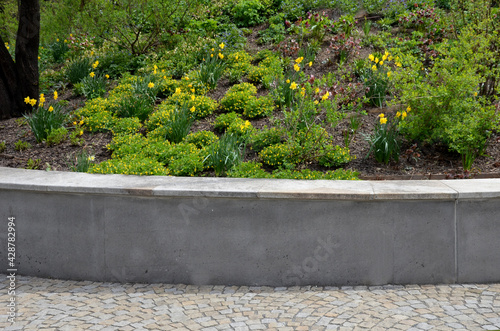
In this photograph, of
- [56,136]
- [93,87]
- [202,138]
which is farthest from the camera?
[93,87]

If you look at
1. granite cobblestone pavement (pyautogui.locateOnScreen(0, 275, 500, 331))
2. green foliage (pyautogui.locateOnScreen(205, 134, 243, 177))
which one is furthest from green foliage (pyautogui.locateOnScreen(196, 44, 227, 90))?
granite cobblestone pavement (pyautogui.locateOnScreen(0, 275, 500, 331))

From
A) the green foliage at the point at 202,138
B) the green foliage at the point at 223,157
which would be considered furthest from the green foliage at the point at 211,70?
the green foliage at the point at 223,157

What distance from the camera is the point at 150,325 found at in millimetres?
3633

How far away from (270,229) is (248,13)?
216 inches

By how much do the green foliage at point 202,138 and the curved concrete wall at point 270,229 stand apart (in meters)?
1.28

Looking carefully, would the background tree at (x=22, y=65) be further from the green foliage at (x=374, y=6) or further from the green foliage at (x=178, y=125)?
the green foliage at (x=374, y=6)

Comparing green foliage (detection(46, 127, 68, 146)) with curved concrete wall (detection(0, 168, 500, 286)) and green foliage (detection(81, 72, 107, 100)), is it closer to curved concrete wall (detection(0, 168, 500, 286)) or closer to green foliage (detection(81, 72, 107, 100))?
green foliage (detection(81, 72, 107, 100))

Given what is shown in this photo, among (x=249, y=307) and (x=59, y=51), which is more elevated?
(x=59, y=51)

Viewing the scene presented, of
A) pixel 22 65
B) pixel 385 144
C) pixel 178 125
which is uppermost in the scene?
pixel 22 65

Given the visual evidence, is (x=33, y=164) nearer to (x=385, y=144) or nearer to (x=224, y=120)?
(x=224, y=120)

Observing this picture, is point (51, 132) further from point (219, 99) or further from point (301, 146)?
point (301, 146)

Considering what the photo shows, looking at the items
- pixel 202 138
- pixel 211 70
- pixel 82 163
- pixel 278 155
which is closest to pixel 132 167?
pixel 82 163

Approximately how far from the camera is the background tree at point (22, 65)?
21.7ft

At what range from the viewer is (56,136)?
19.5ft
